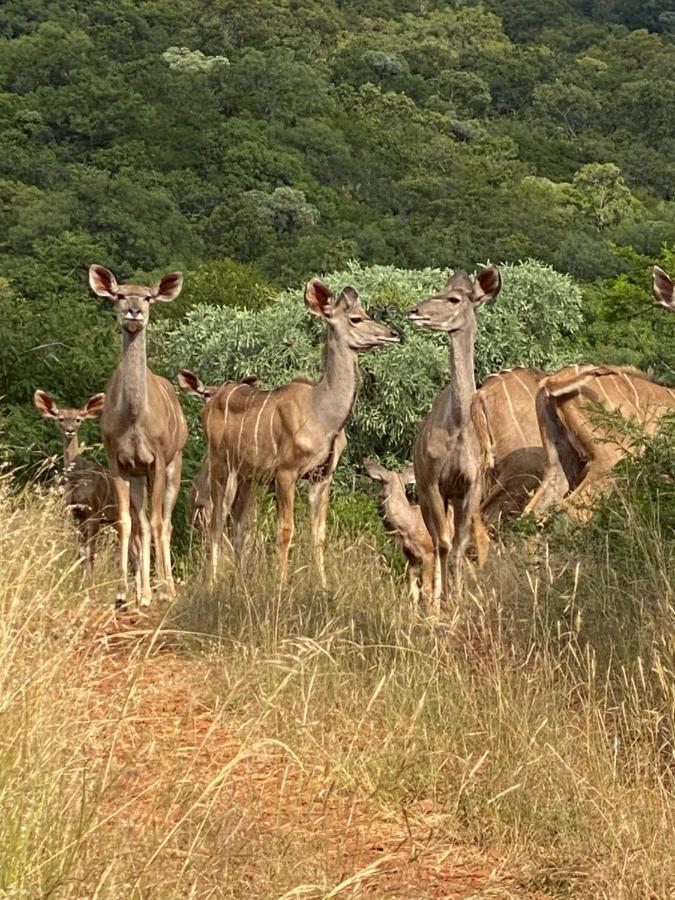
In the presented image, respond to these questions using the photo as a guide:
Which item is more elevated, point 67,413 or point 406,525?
point 67,413

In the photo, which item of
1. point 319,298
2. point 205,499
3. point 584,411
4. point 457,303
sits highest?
point 457,303

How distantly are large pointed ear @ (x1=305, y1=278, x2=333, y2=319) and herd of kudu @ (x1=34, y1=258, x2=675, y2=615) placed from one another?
0.05 ft

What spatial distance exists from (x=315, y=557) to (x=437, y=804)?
12.6 ft

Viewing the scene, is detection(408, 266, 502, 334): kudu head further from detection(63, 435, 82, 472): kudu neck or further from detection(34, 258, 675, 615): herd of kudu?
Answer: detection(63, 435, 82, 472): kudu neck

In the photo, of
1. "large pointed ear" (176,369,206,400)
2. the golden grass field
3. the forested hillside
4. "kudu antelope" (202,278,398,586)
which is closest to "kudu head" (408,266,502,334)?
"kudu antelope" (202,278,398,586)

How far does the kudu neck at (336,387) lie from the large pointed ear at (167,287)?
1054 millimetres

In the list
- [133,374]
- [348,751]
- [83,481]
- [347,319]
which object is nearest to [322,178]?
[83,481]

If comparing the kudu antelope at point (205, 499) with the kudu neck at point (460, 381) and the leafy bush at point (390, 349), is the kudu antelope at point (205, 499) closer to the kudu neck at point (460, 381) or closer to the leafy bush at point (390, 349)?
the kudu neck at point (460, 381)

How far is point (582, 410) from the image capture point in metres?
10.2

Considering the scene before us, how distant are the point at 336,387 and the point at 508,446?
1227 millimetres

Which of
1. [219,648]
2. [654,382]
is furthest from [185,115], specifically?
[219,648]

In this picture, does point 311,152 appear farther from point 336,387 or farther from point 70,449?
point 336,387

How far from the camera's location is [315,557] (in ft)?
30.3

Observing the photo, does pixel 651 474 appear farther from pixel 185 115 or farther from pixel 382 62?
pixel 382 62
